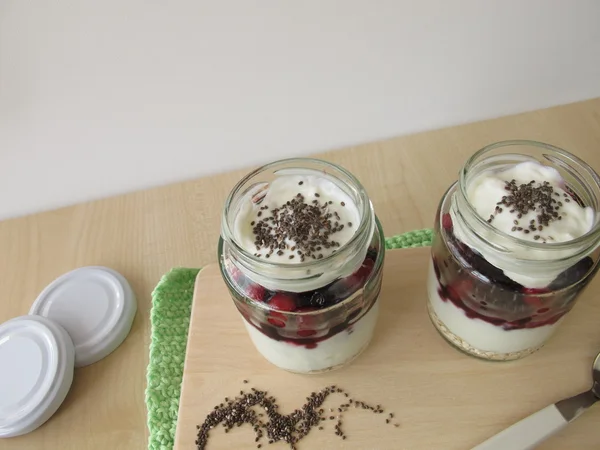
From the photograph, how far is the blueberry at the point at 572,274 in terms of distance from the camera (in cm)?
56

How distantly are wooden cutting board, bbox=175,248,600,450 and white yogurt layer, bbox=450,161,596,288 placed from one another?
0.53ft

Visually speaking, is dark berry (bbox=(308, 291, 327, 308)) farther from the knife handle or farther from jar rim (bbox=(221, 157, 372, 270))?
the knife handle

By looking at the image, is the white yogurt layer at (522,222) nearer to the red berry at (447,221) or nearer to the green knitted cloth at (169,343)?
the red berry at (447,221)

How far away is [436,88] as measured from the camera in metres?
0.97

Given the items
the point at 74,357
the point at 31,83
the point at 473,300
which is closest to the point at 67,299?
the point at 74,357

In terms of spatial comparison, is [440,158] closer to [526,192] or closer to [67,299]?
[526,192]

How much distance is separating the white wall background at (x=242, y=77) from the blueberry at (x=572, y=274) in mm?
459

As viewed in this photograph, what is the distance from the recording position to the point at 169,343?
0.76 meters

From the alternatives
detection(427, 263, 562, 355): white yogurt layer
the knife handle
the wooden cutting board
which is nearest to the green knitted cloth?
the wooden cutting board

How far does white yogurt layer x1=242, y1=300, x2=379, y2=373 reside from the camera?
24.7 inches

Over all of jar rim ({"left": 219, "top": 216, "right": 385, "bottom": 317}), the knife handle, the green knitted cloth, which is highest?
jar rim ({"left": 219, "top": 216, "right": 385, "bottom": 317})

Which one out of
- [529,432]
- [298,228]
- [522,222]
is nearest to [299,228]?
[298,228]

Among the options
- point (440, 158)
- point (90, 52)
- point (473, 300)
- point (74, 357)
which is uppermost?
point (90, 52)

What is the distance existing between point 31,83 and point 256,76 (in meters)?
0.32
